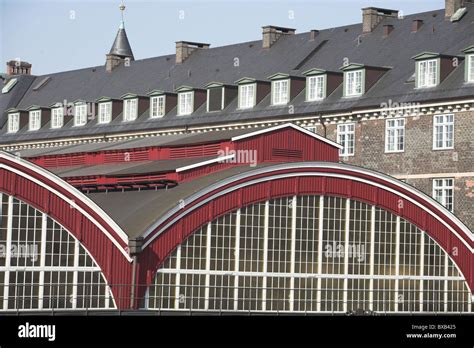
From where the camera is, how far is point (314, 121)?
219ft

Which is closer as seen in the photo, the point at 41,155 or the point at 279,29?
the point at 41,155

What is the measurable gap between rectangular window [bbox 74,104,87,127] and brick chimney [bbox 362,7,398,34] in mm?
22359

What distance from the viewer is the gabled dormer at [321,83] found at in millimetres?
67438

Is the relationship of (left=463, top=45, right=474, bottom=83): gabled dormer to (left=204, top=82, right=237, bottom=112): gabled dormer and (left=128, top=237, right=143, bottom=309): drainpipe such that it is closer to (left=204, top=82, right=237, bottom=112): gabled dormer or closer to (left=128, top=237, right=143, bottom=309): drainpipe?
(left=204, top=82, right=237, bottom=112): gabled dormer

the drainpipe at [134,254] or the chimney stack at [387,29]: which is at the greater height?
the chimney stack at [387,29]

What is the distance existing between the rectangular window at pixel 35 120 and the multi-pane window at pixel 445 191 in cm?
3592

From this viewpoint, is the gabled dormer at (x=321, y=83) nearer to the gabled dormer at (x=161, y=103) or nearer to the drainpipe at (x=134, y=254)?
the gabled dormer at (x=161, y=103)

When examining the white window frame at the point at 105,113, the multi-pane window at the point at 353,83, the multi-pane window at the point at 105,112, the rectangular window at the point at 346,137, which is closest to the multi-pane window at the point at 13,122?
the white window frame at the point at 105,113

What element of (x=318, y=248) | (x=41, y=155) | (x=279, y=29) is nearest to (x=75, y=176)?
(x=41, y=155)
